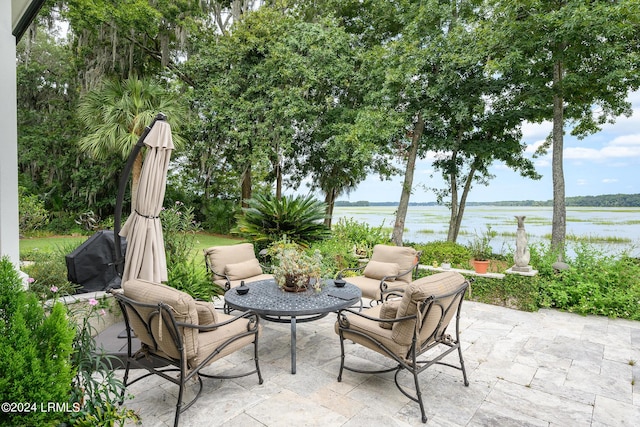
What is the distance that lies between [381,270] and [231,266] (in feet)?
6.30

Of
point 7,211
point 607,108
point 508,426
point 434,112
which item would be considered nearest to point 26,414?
point 7,211

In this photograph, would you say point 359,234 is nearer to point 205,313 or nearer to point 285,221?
point 285,221

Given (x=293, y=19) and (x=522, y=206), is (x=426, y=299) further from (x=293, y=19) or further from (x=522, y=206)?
(x=293, y=19)

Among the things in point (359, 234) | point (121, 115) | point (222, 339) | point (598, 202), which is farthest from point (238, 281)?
point (598, 202)

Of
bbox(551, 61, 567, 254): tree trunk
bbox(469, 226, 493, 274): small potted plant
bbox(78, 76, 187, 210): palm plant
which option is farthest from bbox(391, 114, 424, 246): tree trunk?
bbox(78, 76, 187, 210): palm plant

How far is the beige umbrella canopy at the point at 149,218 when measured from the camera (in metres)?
2.96

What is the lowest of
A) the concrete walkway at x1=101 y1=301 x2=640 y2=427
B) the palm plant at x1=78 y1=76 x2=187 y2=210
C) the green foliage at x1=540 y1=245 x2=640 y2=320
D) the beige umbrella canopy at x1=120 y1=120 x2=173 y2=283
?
the concrete walkway at x1=101 y1=301 x2=640 y2=427

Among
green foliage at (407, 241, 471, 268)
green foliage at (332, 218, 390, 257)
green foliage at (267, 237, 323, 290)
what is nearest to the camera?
green foliage at (267, 237, 323, 290)

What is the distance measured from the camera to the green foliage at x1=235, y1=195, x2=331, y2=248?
5980 millimetres

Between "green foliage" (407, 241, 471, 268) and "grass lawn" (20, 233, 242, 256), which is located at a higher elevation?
"green foliage" (407, 241, 471, 268)

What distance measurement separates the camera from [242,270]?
14.3 ft

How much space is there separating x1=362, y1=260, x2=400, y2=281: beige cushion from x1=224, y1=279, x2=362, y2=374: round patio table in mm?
732

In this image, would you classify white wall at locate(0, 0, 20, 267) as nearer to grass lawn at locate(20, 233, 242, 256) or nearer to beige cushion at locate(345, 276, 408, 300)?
beige cushion at locate(345, 276, 408, 300)

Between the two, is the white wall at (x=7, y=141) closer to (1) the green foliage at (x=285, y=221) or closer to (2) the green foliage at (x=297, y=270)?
(2) the green foliage at (x=297, y=270)
